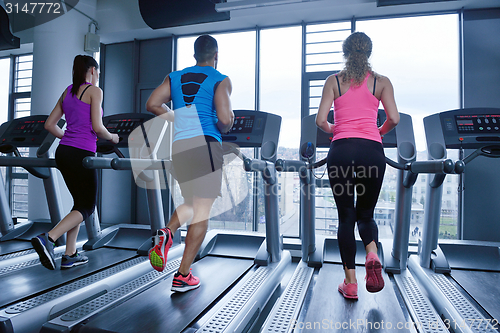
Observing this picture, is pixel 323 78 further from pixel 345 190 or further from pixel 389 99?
pixel 345 190

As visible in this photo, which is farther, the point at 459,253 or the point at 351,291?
the point at 459,253

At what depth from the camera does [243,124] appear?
2457 millimetres

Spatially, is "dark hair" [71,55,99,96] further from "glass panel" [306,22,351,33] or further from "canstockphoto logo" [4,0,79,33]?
"glass panel" [306,22,351,33]

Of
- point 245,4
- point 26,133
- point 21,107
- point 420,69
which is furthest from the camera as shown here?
point 21,107

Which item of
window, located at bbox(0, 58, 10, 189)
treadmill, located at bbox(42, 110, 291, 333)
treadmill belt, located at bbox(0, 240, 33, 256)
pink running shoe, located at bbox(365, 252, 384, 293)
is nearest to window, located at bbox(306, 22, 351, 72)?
treadmill, located at bbox(42, 110, 291, 333)

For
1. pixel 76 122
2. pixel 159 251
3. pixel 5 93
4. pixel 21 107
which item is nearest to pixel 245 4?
pixel 76 122

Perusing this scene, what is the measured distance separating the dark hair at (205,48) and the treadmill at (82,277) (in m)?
1.16

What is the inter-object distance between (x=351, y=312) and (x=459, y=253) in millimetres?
1463

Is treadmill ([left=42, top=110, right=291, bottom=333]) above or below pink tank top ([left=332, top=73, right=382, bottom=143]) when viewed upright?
below

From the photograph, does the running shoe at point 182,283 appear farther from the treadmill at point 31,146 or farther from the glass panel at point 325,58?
the glass panel at point 325,58

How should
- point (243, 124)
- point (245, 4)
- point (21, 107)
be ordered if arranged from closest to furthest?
point (243, 124) → point (245, 4) → point (21, 107)

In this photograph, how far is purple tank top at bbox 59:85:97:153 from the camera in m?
2.18

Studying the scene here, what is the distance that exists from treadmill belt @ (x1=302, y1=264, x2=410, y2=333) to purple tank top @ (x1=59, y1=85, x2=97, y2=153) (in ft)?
6.16

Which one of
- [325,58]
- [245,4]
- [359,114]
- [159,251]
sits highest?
[245,4]
